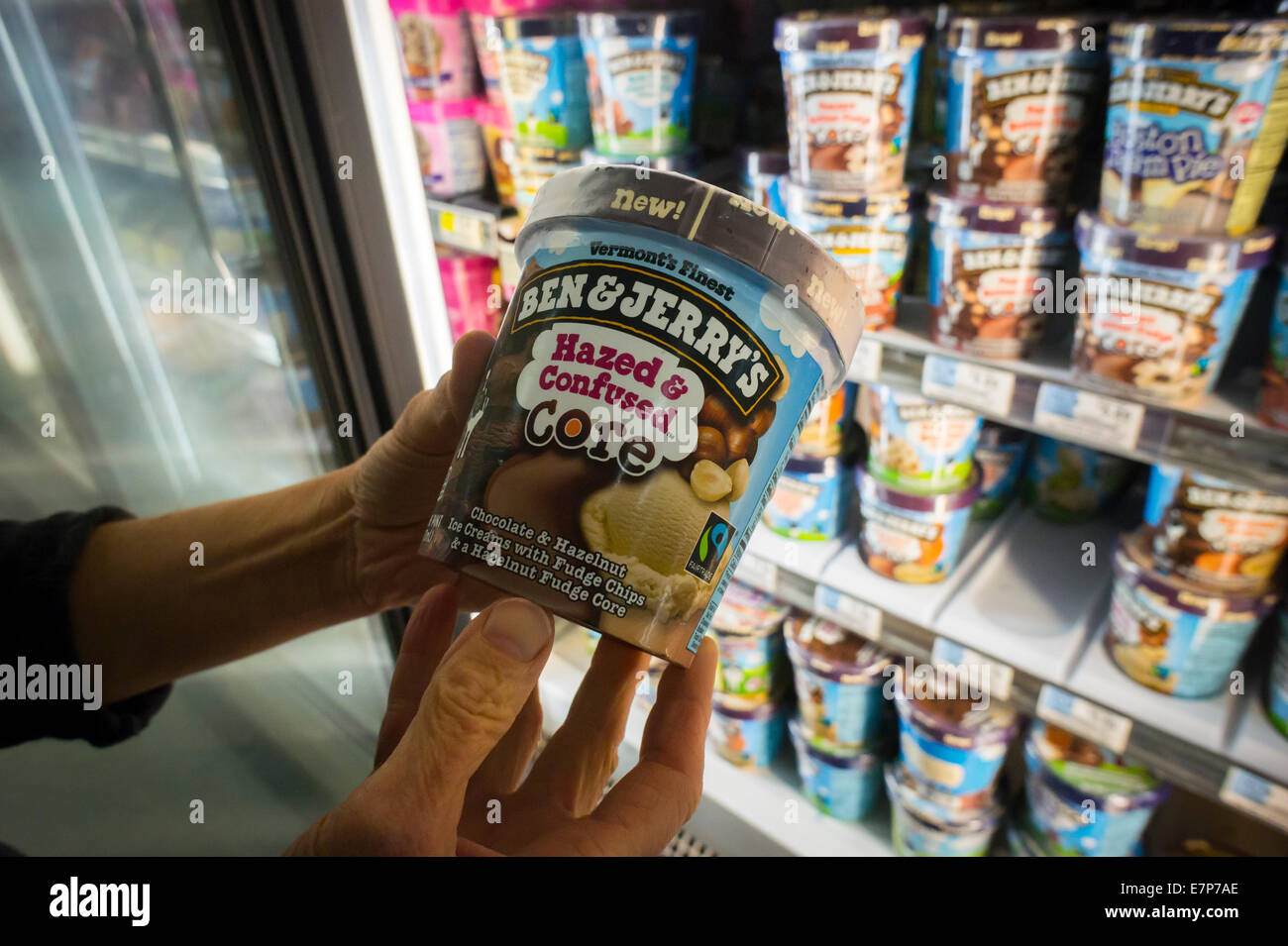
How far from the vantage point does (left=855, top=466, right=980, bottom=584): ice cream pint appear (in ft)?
4.10

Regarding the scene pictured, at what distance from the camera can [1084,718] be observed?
1122 millimetres

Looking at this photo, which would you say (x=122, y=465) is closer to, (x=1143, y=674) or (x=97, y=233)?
(x=97, y=233)

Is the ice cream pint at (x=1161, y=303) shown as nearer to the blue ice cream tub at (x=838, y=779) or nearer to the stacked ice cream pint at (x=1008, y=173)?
the stacked ice cream pint at (x=1008, y=173)

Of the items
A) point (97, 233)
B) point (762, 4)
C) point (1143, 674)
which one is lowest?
point (1143, 674)

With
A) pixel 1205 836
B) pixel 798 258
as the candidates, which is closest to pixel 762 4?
pixel 798 258

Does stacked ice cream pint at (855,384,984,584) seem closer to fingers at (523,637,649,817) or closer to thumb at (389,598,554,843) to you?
fingers at (523,637,649,817)

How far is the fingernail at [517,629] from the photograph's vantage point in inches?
21.2

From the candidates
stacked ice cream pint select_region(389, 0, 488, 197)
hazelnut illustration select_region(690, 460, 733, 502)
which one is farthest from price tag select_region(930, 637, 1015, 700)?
stacked ice cream pint select_region(389, 0, 488, 197)

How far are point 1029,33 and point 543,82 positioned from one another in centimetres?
75

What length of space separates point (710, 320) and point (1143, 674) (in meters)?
0.93

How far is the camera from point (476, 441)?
0.62 m

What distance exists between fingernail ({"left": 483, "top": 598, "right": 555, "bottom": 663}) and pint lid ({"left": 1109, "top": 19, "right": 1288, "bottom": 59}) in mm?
873

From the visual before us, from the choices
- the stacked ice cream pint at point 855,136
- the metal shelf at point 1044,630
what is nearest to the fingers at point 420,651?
the stacked ice cream pint at point 855,136
